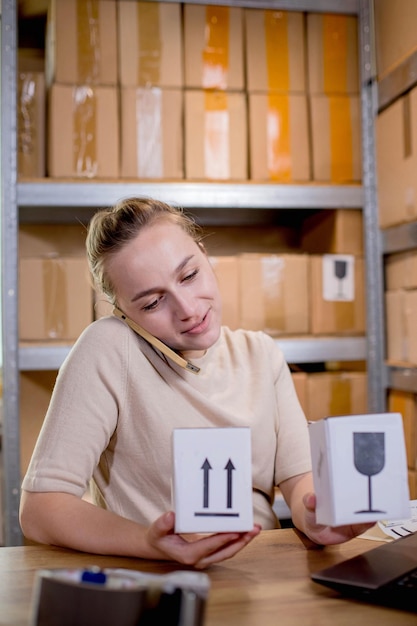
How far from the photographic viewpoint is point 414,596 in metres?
0.80

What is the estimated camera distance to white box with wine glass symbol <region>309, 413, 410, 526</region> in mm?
865

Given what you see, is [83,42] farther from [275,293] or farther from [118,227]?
[118,227]

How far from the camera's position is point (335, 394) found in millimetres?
2367

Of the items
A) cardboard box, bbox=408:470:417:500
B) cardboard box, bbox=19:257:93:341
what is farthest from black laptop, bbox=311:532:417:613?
cardboard box, bbox=19:257:93:341

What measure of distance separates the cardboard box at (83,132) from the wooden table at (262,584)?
1.42m

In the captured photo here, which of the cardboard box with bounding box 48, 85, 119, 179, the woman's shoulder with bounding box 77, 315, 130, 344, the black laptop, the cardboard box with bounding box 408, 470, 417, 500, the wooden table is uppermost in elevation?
the cardboard box with bounding box 48, 85, 119, 179

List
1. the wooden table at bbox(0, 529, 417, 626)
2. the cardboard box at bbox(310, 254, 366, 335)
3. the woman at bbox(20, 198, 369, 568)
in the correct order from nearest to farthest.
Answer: the wooden table at bbox(0, 529, 417, 626) < the woman at bbox(20, 198, 369, 568) < the cardboard box at bbox(310, 254, 366, 335)

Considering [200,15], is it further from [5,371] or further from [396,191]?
[5,371]

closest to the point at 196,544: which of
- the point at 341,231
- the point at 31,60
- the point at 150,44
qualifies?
the point at 341,231

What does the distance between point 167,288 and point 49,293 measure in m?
1.05

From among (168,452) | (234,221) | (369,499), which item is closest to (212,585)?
(369,499)

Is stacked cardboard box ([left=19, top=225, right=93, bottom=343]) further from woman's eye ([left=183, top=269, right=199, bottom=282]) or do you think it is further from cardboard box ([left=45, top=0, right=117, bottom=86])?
woman's eye ([left=183, top=269, right=199, bottom=282])

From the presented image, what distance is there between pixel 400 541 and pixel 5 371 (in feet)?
4.83

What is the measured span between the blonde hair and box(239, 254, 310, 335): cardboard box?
90 cm
